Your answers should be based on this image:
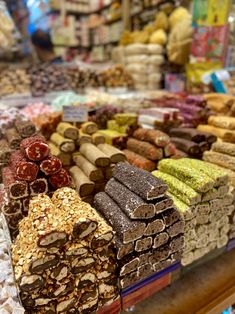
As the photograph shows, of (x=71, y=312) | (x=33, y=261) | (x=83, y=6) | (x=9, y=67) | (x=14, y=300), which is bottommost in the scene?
(x=71, y=312)

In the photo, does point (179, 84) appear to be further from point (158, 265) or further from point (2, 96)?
point (158, 265)

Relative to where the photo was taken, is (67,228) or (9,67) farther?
(9,67)

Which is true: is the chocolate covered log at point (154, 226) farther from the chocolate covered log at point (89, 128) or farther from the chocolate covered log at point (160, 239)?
the chocolate covered log at point (89, 128)

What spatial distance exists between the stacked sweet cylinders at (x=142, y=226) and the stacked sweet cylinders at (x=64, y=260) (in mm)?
65

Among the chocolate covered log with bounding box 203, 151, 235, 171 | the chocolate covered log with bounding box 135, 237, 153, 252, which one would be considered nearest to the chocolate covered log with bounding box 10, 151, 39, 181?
the chocolate covered log with bounding box 135, 237, 153, 252

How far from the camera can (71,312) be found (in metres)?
1.05

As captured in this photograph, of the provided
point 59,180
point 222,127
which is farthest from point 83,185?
point 222,127

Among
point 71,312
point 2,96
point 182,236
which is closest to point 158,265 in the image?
point 182,236

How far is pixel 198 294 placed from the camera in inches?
56.0

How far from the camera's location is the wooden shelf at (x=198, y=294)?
136cm

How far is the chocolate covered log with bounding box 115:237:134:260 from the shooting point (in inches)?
43.3

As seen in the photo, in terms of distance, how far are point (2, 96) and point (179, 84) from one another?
2424mm

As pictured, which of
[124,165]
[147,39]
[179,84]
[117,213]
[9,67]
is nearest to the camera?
[117,213]

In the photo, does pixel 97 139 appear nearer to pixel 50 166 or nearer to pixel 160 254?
pixel 50 166
